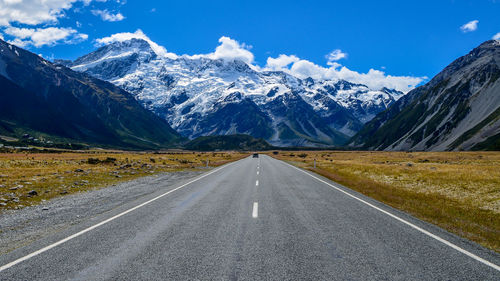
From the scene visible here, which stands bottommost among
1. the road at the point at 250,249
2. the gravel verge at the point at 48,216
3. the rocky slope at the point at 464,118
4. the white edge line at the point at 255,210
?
the gravel verge at the point at 48,216

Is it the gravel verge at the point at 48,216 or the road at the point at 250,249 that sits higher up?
the road at the point at 250,249

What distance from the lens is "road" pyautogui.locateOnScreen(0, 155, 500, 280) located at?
5461 millimetres

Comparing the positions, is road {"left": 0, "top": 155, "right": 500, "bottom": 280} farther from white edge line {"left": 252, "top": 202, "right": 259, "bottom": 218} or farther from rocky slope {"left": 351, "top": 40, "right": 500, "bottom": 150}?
rocky slope {"left": 351, "top": 40, "right": 500, "bottom": 150}

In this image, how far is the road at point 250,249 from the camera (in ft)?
17.9

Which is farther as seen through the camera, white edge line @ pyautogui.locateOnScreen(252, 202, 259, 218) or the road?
white edge line @ pyautogui.locateOnScreen(252, 202, 259, 218)

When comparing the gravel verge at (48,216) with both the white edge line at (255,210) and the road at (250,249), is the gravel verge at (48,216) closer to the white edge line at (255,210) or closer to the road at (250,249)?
the road at (250,249)

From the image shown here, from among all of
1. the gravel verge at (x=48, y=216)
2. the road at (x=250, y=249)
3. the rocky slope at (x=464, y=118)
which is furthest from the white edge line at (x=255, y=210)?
the rocky slope at (x=464, y=118)

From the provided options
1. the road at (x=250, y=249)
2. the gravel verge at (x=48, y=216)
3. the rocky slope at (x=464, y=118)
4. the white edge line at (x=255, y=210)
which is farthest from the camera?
the rocky slope at (x=464, y=118)

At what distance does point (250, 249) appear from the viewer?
21.9 feet

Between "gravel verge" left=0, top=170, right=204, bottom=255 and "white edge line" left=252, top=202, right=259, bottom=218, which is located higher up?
"white edge line" left=252, top=202, right=259, bottom=218

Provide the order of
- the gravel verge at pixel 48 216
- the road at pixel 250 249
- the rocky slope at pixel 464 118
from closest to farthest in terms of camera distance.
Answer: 1. the road at pixel 250 249
2. the gravel verge at pixel 48 216
3. the rocky slope at pixel 464 118

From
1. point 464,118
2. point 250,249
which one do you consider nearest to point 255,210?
point 250,249

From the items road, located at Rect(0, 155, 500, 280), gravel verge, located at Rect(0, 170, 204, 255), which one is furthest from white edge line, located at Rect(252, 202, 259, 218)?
gravel verge, located at Rect(0, 170, 204, 255)

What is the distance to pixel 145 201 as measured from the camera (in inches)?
521
